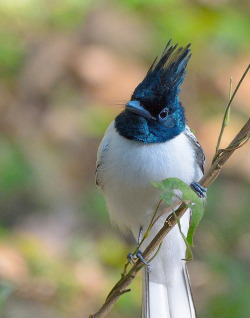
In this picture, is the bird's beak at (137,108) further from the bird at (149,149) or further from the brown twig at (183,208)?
the brown twig at (183,208)

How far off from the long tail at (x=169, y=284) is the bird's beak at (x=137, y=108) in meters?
0.68

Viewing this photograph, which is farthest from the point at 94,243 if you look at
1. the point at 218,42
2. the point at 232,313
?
the point at 218,42

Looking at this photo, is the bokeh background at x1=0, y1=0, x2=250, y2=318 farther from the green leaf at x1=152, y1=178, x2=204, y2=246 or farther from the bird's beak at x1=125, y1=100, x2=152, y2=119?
the green leaf at x1=152, y1=178, x2=204, y2=246

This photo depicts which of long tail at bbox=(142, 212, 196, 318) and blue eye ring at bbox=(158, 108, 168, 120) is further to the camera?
long tail at bbox=(142, 212, 196, 318)

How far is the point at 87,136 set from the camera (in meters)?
6.65

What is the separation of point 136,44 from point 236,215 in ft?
6.59

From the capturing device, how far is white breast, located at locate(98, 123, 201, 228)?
3170 millimetres

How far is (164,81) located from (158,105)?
137mm

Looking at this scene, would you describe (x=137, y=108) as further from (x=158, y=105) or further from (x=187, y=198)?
(x=187, y=198)

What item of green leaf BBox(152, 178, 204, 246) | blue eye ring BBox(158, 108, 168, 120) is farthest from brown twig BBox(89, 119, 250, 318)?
blue eye ring BBox(158, 108, 168, 120)

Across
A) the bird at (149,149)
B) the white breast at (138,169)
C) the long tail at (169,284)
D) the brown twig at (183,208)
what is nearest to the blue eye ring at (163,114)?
the bird at (149,149)

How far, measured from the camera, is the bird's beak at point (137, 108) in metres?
3.06

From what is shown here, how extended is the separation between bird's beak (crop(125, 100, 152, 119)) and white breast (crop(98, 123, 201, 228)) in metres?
0.17

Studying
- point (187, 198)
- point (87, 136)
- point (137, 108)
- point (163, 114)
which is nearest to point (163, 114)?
point (163, 114)
